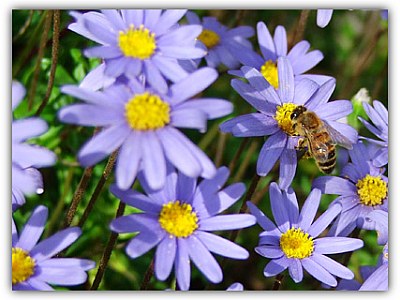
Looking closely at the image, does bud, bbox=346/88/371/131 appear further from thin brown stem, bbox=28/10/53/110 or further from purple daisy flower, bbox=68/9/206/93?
thin brown stem, bbox=28/10/53/110

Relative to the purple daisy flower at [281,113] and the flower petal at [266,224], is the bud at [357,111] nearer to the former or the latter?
the purple daisy flower at [281,113]

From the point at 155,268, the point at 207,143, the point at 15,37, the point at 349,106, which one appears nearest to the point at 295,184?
the point at 207,143

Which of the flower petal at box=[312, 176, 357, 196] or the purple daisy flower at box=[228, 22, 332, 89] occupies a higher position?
the purple daisy flower at box=[228, 22, 332, 89]

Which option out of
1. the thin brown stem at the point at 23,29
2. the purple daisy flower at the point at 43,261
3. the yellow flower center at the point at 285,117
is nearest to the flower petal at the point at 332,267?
the yellow flower center at the point at 285,117

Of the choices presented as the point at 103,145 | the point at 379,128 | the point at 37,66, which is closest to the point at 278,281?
the point at 379,128

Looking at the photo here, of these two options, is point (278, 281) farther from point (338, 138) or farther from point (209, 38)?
point (209, 38)

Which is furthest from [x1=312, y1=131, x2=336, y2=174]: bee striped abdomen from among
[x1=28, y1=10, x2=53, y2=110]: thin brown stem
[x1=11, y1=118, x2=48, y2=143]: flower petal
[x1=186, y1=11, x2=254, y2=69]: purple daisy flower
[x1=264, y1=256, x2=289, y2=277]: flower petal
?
[x1=28, y1=10, x2=53, y2=110]: thin brown stem
